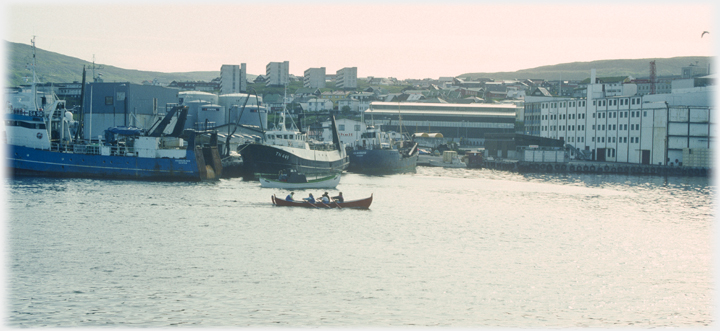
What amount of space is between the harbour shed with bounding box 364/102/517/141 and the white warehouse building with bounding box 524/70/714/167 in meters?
33.0

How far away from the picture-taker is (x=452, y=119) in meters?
169

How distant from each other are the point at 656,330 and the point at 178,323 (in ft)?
60.2

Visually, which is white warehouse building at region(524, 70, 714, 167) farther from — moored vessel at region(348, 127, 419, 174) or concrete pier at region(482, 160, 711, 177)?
→ moored vessel at region(348, 127, 419, 174)

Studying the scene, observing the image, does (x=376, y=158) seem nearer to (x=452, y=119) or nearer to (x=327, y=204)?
(x=327, y=204)

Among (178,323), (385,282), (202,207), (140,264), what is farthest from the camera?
(202,207)

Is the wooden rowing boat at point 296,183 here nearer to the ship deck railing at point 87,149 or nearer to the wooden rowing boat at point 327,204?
the wooden rowing boat at point 327,204

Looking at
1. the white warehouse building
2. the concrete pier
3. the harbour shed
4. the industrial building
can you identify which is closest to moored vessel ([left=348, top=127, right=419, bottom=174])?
the concrete pier

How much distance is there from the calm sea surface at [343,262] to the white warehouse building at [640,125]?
47.0 meters

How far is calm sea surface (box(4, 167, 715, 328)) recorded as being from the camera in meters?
25.4

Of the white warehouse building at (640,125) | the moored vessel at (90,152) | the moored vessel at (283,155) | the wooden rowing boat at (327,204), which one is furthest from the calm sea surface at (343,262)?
the white warehouse building at (640,125)

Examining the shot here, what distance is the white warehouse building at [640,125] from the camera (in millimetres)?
104500

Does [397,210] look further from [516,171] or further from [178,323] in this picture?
[516,171]

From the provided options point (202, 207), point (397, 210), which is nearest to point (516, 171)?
point (397, 210)

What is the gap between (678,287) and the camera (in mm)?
30750
